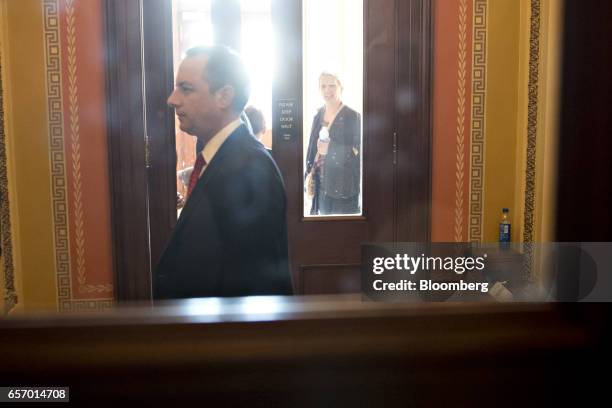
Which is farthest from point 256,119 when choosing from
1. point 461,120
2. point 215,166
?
point 461,120

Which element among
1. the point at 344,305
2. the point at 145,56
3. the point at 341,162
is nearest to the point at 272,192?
the point at 341,162

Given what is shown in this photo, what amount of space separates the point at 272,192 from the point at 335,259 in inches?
22.9

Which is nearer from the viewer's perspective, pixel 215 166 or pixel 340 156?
pixel 215 166

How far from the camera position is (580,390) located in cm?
31

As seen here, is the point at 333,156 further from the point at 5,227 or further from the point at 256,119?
the point at 5,227

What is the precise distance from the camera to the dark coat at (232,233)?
1572mm

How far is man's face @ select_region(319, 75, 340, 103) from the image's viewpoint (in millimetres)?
2369

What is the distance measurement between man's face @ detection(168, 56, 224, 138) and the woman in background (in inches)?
21.3

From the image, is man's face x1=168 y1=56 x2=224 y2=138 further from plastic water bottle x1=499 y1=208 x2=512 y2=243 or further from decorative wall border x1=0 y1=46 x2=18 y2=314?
plastic water bottle x1=499 y1=208 x2=512 y2=243

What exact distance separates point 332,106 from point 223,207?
853mm

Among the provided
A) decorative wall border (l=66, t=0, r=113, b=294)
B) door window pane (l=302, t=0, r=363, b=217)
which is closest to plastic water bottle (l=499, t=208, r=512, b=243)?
door window pane (l=302, t=0, r=363, b=217)

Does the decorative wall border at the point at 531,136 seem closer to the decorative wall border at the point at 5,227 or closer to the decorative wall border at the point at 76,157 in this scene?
the decorative wall border at the point at 76,157

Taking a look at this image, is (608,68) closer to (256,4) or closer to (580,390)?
(580,390)

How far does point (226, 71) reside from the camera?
2102 mm
